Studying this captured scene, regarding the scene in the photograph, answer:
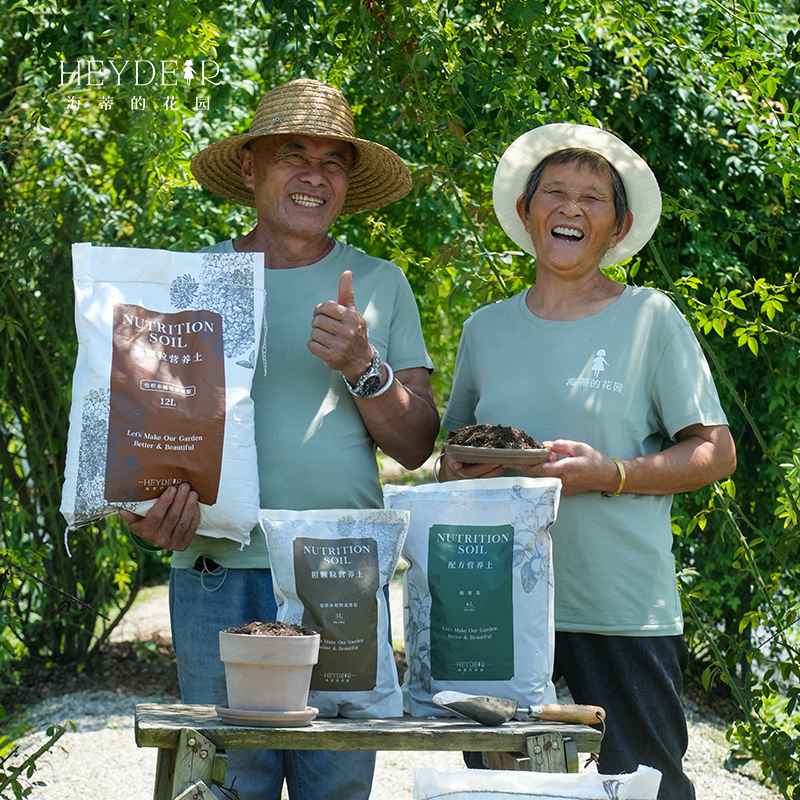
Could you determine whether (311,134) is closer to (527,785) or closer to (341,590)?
(341,590)

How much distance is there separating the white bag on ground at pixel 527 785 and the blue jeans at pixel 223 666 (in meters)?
0.61

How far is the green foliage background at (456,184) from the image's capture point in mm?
2670

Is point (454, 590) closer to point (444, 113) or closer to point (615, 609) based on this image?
point (615, 609)

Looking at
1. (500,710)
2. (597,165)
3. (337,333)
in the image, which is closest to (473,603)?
(500,710)

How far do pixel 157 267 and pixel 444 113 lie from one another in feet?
3.96

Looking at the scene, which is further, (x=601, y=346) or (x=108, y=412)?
(x=601, y=346)

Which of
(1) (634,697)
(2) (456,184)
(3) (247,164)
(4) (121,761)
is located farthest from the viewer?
(4) (121,761)

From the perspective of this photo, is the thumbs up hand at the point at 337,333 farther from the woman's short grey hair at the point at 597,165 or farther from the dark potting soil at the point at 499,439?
the woman's short grey hair at the point at 597,165

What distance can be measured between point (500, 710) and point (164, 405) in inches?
30.9

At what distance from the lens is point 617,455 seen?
6.29ft

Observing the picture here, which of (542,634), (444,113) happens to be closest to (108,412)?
(542,634)

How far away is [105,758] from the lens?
12.8ft

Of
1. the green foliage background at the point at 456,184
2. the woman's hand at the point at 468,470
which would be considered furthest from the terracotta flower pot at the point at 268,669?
the green foliage background at the point at 456,184

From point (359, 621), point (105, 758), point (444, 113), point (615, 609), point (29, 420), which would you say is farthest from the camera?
point (29, 420)
